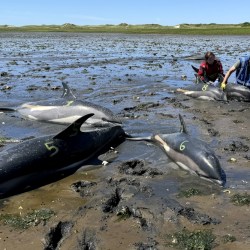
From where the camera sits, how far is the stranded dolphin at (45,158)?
716 centimetres

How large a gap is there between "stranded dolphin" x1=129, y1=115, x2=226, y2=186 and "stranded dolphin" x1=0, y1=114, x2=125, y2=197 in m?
1.58

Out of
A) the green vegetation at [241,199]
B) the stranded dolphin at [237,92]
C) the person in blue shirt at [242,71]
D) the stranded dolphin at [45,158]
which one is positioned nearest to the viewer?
the green vegetation at [241,199]

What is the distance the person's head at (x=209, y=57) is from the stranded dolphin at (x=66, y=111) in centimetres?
616

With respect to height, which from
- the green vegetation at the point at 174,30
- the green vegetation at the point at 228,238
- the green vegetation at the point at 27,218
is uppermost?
the green vegetation at the point at 228,238

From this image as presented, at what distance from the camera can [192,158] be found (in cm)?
789

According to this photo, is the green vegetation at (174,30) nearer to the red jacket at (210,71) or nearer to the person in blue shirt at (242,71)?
the red jacket at (210,71)

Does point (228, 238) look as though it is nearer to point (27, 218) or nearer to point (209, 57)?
point (27, 218)

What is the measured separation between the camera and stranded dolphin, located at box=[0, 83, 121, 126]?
11258mm

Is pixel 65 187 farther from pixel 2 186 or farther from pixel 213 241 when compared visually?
pixel 213 241

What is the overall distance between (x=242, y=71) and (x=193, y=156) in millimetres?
8324

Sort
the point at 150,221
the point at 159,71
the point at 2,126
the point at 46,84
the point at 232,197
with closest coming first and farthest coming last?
1. the point at 150,221
2. the point at 232,197
3. the point at 2,126
4. the point at 46,84
5. the point at 159,71

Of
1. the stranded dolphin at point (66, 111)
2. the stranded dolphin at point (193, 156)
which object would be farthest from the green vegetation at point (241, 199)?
the stranded dolphin at point (66, 111)

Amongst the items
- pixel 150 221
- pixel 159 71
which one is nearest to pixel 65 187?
pixel 150 221

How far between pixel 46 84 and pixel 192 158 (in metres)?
12.6
